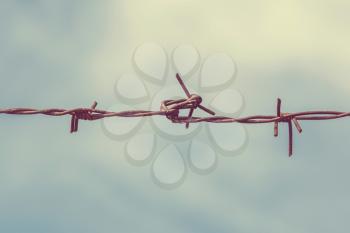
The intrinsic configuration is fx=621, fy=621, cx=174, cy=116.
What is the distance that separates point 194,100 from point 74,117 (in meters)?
1.09

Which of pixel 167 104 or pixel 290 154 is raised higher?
pixel 167 104

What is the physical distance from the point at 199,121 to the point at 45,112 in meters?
1.32

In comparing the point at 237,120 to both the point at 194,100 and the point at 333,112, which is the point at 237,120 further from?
the point at 333,112

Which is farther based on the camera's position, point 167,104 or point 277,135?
point 167,104

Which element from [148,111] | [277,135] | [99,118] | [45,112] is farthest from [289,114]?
[45,112]

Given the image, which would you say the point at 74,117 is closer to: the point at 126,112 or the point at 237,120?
the point at 126,112

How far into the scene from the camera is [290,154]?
4945 millimetres

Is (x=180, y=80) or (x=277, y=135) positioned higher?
(x=180, y=80)

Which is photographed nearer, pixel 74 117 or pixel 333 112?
pixel 333 112

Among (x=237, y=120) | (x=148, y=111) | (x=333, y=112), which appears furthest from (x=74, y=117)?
(x=333, y=112)

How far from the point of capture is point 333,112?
16.6ft

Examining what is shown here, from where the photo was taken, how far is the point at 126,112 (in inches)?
207

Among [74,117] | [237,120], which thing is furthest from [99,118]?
[237,120]

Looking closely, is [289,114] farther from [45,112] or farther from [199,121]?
[45,112]
